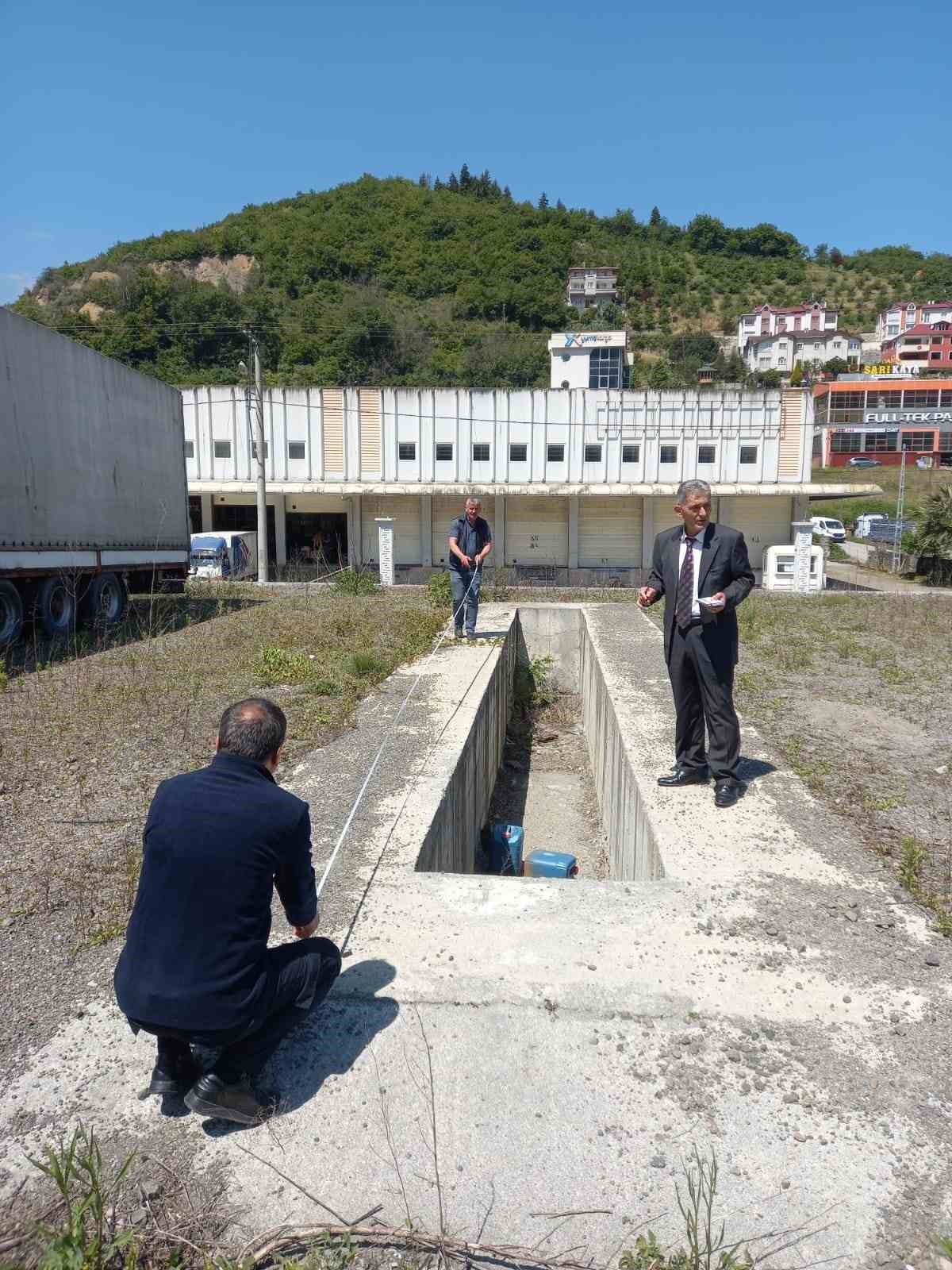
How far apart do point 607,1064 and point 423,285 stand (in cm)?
11336

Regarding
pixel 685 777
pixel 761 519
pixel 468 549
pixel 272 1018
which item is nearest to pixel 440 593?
pixel 468 549

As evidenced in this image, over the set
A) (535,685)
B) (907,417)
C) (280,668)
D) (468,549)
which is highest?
(907,417)

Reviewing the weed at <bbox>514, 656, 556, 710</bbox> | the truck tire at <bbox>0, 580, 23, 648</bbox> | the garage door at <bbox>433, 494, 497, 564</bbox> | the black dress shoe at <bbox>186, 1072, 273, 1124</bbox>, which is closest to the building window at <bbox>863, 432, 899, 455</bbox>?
the garage door at <bbox>433, 494, 497, 564</bbox>

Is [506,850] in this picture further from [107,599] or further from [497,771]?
[107,599]

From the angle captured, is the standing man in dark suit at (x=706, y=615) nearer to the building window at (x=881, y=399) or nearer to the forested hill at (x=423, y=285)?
the forested hill at (x=423, y=285)

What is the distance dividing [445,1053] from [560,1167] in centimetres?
56

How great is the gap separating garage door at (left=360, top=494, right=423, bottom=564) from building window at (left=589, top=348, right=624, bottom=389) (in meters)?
33.2

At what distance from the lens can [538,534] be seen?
100 ft

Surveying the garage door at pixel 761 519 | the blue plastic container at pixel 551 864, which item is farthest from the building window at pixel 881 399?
the blue plastic container at pixel 551 864

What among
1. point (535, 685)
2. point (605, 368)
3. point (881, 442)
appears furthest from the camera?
point (881, 442)

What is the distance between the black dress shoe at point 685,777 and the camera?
17.7 ft

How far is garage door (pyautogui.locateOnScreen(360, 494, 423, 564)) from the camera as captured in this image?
99.4ft

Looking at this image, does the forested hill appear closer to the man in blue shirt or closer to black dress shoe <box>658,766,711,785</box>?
the man in blue shirt

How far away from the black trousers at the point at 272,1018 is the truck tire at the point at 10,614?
910 centimetres
